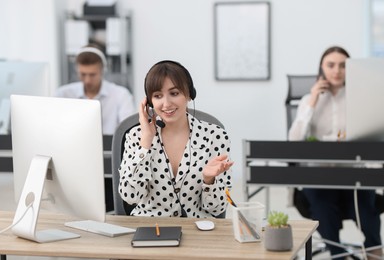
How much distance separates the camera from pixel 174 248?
2260 millimetres

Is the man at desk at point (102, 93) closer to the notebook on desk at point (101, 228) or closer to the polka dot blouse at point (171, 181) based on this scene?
the polka dot blouse at point (171, 181)

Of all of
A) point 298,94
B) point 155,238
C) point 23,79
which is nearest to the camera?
point 155,238

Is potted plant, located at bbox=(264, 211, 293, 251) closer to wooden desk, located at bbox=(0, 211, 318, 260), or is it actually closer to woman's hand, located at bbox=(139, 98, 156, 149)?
wooden desk, located at bbox=(0, 211, 318, 260)

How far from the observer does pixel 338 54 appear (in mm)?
4348

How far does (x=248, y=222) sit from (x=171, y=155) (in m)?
0.61

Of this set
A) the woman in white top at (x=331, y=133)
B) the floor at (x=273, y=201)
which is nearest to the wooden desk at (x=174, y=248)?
the woman in white top at (x=331, y=133)

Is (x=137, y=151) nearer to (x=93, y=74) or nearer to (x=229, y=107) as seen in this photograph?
(x=93, y=74)

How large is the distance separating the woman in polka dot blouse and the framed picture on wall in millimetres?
4641

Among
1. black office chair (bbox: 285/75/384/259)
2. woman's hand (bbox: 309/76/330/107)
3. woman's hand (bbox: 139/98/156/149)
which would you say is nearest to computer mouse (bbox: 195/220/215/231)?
woman's hand (bbox: 139/98/156/149)

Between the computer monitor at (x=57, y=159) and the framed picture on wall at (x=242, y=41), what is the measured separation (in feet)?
17.0

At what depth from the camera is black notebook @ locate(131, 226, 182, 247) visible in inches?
89.7

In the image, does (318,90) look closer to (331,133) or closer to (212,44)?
(331,133)

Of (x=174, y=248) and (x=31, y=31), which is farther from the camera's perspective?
(x=31, y=31)

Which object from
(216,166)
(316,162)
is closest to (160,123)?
(216,166)
